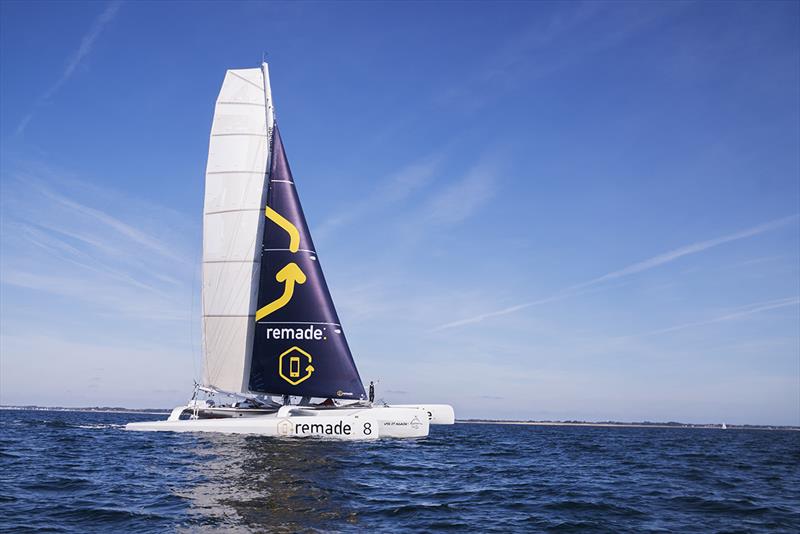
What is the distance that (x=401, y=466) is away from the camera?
1698cm

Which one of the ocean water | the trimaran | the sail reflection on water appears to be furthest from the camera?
the trimaran

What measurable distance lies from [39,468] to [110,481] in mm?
3406

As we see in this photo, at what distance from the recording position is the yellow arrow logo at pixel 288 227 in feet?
86.0

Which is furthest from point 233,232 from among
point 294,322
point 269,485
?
point 269,485

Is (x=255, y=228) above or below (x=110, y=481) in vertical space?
above

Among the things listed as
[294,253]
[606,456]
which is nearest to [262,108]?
[294,253]

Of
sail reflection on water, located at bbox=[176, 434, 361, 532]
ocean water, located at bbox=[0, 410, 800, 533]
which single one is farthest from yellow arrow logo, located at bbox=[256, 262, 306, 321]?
sail reflection on water, located at bbox=[176, 434, 361, 532]

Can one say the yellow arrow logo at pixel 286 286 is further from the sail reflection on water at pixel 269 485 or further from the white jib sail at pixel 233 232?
the sail reflection on water at pixel 269 485

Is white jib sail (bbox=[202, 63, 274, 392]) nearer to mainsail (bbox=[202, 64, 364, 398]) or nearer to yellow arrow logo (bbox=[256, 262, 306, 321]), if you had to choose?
mainsail (bbox=[202, 64, 364, 398])

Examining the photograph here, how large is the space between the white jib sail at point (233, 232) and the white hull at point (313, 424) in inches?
130

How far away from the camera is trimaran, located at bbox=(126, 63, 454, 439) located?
25.3 meters

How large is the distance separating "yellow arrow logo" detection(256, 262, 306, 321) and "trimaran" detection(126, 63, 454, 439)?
41 millimetres

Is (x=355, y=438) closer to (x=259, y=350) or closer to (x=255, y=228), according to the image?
(x=259, y=350)

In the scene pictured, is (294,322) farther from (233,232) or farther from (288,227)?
(233,232)
